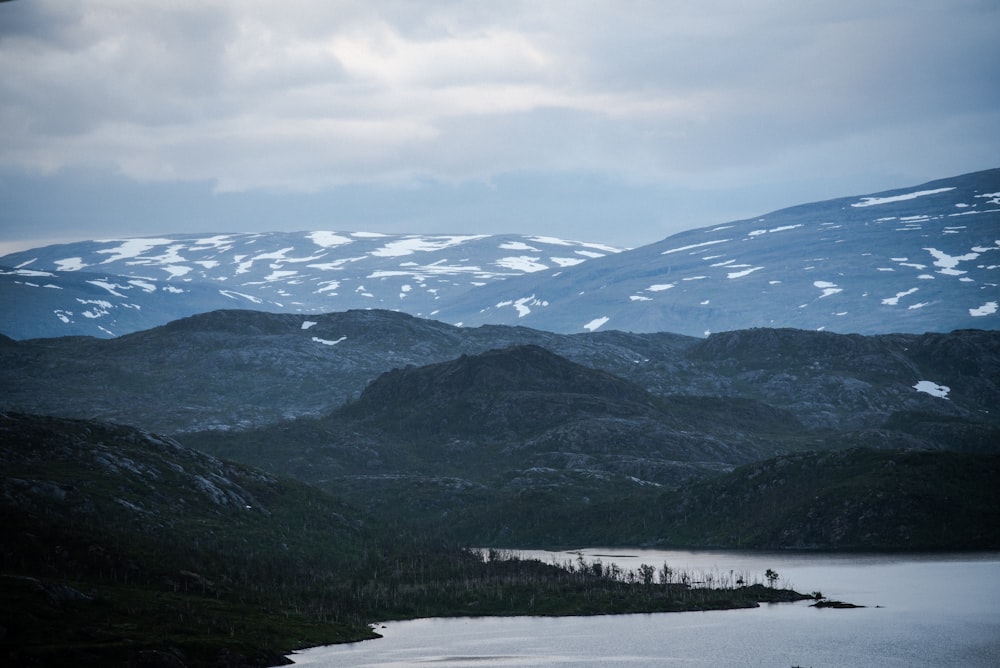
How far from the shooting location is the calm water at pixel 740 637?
126500mm

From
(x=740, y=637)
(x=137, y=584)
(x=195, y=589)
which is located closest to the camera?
(x=740, y=637)

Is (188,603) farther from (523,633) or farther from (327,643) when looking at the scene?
(523,633)

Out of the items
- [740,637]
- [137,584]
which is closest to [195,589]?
[137,584]

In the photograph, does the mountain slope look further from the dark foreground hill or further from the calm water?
the calm water

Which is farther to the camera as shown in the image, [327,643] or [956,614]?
[956,614]

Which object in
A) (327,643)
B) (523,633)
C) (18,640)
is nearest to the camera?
(18,640)

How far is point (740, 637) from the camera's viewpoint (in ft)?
460

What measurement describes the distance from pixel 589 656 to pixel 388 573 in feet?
216

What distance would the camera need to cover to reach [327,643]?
452 feet

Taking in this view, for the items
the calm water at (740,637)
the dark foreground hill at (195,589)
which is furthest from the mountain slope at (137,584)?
the calm water at (740,637)

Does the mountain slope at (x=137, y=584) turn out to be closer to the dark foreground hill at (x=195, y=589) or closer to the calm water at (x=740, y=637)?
the dark foreground hill at (x=195, y=589)

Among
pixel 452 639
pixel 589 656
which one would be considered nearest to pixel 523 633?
pixel 452 639

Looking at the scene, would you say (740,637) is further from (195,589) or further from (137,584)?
(137,584)

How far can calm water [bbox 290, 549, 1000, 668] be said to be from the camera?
415ft
